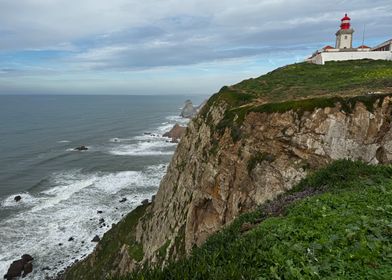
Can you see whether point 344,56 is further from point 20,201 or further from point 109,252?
point 20,201

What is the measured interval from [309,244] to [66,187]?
54.3 m

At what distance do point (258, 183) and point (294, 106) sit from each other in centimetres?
621

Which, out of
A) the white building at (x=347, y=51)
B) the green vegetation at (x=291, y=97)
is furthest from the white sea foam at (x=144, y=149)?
the green vegetation at (x=291, y=97)

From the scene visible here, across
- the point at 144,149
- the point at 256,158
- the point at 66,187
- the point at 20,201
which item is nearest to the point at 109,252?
the point at 256,158

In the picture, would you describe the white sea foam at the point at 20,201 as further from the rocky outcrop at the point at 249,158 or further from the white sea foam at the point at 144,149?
the white sea foam at the point at 144,149

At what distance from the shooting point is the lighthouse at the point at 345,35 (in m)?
54.0

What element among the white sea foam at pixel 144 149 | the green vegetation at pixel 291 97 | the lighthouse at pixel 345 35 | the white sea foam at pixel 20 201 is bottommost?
the white sea foam at pixel 20 201

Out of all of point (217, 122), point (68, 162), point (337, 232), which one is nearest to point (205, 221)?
point (217, 122)

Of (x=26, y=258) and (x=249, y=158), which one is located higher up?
(x=249, y=158)

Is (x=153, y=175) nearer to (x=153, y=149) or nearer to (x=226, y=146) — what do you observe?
(x=153, y=149)

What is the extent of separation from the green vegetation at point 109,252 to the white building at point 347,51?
3911 centimetres

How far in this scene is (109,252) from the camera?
1235 inches

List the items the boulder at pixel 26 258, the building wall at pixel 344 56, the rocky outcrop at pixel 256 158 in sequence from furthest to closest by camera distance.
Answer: the building wall at pixel 344 56
the boulder at pixel 26 258
the rocky outcrop at pixel 256 158

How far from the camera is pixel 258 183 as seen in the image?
2050cm
